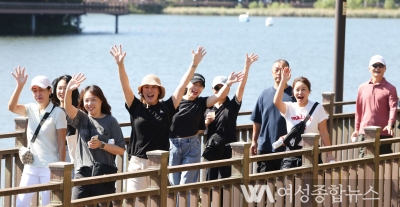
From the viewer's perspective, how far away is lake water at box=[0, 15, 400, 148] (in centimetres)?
4009

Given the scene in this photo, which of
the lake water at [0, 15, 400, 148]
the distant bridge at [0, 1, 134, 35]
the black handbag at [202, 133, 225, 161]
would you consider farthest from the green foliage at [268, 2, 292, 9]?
the black handbag at [202, 133, 225, 161]

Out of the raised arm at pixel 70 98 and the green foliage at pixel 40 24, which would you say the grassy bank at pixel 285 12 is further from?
the raised arm at pixel 70 98

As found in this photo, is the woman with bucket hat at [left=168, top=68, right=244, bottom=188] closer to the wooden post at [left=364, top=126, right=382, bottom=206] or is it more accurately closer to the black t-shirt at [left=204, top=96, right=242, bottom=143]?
the black t-shirt at [left=204, top=96, right=242, bottom=143]

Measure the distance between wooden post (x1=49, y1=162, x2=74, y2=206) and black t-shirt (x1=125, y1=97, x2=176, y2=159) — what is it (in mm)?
1583

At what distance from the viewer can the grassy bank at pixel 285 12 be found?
426 ft

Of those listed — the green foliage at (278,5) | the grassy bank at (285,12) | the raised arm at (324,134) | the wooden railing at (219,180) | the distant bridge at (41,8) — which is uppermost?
the green foliage at (278,5)

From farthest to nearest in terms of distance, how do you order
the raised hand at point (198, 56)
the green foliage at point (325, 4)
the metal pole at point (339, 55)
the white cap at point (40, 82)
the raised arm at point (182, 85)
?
the green foliage at point (325, 4), the metal pole at point (339, 55), the raised hand at point (198, 56), the raised arm at point (182, 85), the white cap at point (40, 82)

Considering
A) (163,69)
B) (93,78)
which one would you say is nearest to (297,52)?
(163,69)

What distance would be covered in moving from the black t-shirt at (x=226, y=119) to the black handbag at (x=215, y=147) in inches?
2.2

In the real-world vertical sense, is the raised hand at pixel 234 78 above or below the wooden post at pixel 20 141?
above

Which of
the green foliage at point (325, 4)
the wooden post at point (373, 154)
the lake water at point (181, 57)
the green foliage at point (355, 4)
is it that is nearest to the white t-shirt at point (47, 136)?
the wooden post at point (373, 154)

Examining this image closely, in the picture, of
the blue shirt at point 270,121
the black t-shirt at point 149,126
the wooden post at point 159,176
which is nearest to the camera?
the wooden post at point 159,176

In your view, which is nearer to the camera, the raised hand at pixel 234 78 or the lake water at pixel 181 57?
the raised hand at pixel 234 78

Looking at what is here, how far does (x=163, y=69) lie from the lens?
49.8m
